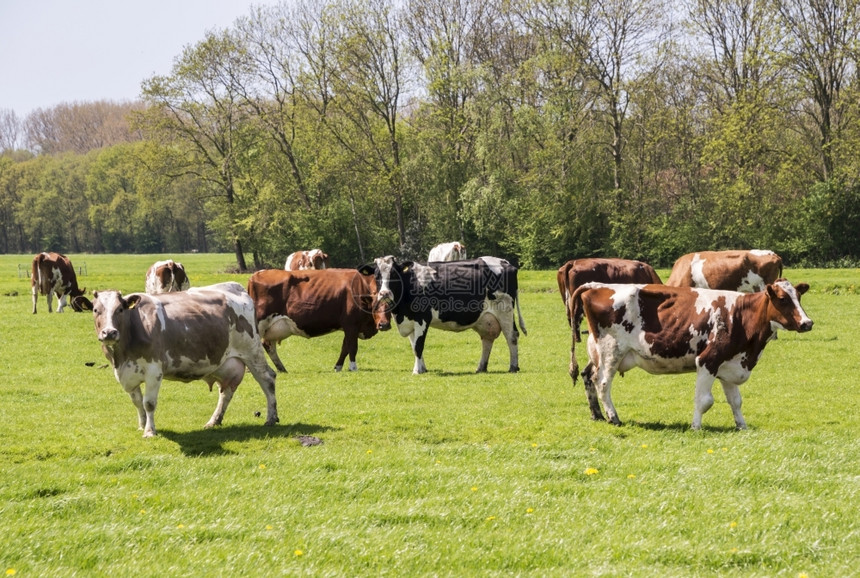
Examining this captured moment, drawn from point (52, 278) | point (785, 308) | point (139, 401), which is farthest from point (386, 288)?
point (52, 278)

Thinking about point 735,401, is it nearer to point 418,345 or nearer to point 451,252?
point 418,345

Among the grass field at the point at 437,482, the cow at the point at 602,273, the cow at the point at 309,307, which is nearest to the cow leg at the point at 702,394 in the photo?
the grass field at the point at 437,482

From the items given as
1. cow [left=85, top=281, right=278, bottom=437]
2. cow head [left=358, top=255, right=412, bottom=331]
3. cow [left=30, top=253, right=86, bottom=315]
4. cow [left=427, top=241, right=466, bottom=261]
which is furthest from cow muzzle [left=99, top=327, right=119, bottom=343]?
cow [left=427, top=241, right=466, bottom=261]

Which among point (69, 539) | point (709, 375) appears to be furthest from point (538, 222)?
point (69, 539)

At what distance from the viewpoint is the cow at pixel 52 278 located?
3112cm

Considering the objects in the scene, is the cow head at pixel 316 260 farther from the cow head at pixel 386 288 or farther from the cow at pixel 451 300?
the cow head at pixel 386 288

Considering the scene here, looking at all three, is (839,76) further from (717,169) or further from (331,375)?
(331,375)

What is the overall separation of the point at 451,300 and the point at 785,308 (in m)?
8.49

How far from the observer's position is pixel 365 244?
6047 cm

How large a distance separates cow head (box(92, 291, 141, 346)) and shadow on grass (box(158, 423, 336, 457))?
1.58 meters

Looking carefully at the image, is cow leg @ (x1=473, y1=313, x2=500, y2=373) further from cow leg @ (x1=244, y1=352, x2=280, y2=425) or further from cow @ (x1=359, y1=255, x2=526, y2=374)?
cow leg @ (x1=244, y1=352, x2=280, y2=425)

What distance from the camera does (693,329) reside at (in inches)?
436

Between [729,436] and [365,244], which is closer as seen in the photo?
[729,436]

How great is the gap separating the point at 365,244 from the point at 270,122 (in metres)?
11.1
